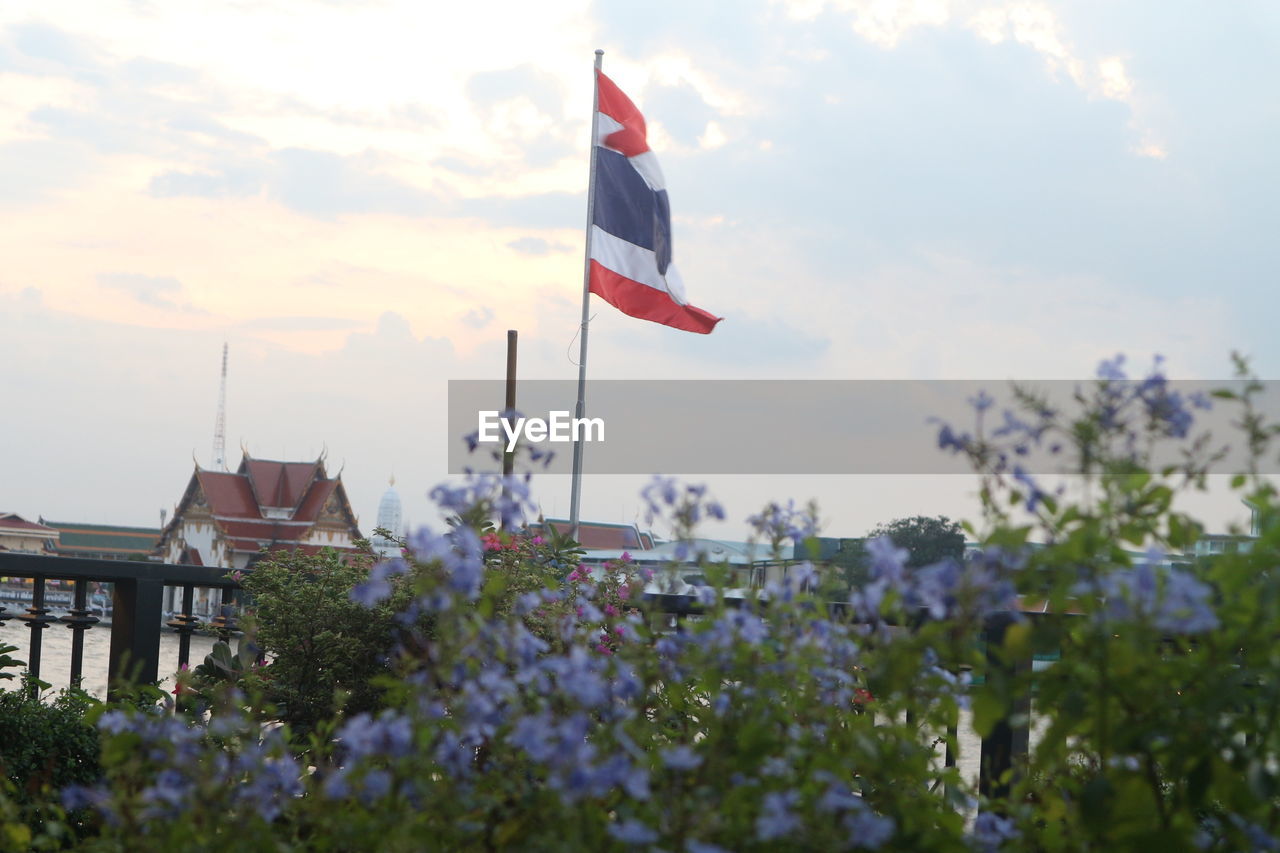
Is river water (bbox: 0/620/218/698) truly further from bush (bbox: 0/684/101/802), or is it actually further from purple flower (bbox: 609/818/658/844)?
purple flower (bbox: 609/818/658/844)

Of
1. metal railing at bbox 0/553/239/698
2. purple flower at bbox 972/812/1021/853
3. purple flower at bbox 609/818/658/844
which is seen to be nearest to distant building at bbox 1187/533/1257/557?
purple flower at bbox 972/812/1021/853

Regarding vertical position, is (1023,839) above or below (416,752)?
below

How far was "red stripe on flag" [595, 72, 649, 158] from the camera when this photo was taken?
12.0 meters

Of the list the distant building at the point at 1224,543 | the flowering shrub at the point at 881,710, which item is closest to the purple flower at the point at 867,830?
the flowering shrub at the point at 881,710

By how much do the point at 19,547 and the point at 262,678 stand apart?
357 ft

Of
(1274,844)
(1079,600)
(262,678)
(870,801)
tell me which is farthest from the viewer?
(262,678)

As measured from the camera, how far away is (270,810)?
187cm

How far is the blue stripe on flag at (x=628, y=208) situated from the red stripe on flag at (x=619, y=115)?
0.13 m

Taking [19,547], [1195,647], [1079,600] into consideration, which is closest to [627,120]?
[1195,647]

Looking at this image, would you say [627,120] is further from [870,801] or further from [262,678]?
[870,801]

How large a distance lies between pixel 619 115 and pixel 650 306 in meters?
2.14

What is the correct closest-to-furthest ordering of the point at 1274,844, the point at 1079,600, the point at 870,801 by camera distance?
1. the point at 1274,844
2. the point at 1079,600
3. the point at 870,801

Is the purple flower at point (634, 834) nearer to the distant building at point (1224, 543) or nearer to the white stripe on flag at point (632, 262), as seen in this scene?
the distant building at point (1224, 543)

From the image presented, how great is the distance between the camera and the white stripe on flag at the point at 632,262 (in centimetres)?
1157
